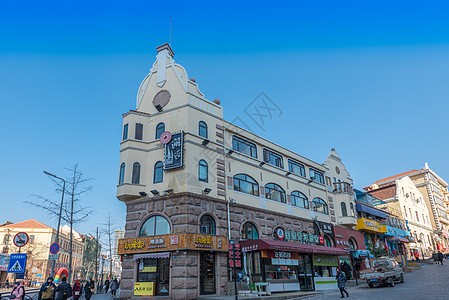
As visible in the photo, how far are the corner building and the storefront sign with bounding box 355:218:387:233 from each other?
11.0 meters

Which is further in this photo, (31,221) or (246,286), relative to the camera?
(31,221)

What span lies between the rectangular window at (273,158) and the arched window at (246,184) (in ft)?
11.0

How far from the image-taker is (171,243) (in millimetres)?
20938

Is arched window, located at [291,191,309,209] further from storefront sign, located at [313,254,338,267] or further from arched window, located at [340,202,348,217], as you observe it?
arched window, located at [340,202,348,217]

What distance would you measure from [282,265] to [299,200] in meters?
9.67

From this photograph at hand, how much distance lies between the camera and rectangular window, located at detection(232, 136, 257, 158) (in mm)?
28266


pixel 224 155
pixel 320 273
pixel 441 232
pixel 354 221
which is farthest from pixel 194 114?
pixel 441 232

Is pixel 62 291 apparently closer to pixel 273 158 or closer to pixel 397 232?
pixel 273 158

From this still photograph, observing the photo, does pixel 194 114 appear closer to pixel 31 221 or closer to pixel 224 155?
pixel 224 155

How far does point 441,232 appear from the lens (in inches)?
2793

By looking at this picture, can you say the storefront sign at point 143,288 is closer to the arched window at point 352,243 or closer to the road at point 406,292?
the road at point 406,292

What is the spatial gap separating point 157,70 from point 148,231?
13606 mm

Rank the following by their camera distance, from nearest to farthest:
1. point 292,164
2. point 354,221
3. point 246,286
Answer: point 246,286 → point 292,164 → point 354,221

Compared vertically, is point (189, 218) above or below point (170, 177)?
below
